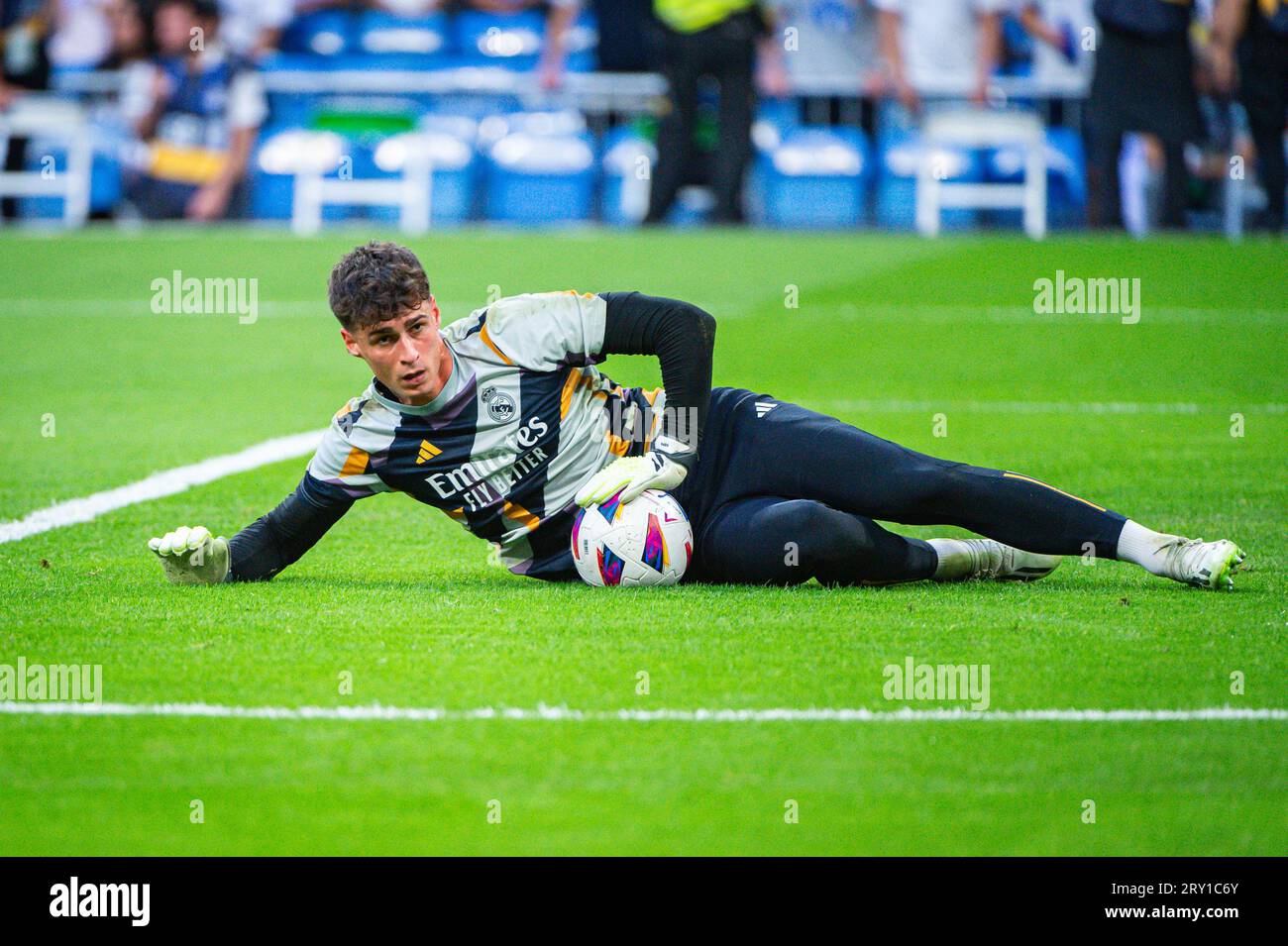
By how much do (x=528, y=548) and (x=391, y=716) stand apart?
1.51m

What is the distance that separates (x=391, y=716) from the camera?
4172 mm

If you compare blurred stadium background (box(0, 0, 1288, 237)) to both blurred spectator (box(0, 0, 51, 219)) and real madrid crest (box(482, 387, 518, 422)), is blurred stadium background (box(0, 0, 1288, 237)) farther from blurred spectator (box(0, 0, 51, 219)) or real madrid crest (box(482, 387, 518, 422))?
real madrid crest (box(482, 387, 518, 422))

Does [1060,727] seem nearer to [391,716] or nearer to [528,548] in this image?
[391,716]

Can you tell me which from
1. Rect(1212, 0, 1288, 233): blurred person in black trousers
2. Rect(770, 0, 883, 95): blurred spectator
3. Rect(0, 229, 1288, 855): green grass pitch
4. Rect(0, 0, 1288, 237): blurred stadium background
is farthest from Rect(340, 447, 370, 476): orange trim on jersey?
Rect(770, 0, 883, 95): blurred spectator

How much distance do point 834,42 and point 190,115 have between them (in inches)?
287

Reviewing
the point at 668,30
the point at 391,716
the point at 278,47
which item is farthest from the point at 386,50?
the point at 391,716

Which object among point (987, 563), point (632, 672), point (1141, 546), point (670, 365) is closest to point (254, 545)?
point (670, 365)

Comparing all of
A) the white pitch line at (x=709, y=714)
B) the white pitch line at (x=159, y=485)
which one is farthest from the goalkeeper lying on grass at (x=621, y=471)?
the white pitch line at (x=159, y=485)

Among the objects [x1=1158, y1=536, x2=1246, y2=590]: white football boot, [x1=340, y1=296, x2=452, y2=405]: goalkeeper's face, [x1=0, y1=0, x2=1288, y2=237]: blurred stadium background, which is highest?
[x1=0, y1=0, x2=1288, y2=237]: blurred stadium background

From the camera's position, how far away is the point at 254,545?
558cm

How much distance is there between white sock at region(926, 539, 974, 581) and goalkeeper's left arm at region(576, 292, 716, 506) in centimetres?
81

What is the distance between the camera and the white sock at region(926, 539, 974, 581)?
561cm

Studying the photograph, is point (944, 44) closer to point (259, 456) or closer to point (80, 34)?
point (80, 34)

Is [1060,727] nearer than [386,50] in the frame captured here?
Yes
